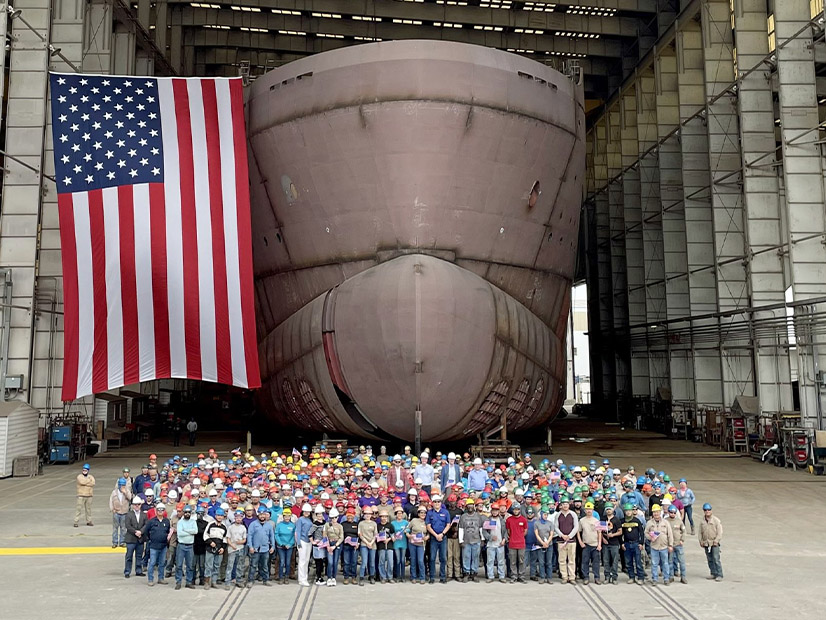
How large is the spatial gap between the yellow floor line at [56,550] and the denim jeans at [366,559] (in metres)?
3.75

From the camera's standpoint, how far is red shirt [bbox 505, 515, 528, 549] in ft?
30.1

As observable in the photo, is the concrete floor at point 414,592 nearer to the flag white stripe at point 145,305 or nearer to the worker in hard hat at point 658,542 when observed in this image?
the worker in hard hat at point 658,542

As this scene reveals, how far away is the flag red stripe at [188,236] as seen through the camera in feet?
59.3

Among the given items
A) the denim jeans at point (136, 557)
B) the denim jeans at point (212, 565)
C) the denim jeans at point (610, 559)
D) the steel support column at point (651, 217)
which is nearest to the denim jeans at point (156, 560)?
the denim jeans at point (136, 557)

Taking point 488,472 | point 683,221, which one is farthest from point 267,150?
point 683,221

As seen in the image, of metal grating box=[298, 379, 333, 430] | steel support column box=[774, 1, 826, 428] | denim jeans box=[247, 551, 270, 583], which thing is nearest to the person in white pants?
denim jeans box=[247, 551, 270, 583]

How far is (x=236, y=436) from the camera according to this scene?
1153 inches

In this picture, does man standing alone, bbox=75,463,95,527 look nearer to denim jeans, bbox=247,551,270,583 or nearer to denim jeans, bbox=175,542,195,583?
denim jeans, bbox=175,542,195,583

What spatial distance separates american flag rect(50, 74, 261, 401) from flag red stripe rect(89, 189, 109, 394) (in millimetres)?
23

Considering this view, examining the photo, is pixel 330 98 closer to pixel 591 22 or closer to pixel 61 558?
pixel 61 558

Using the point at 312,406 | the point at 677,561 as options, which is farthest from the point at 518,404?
the point at 677,561

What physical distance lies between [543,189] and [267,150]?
7.38m

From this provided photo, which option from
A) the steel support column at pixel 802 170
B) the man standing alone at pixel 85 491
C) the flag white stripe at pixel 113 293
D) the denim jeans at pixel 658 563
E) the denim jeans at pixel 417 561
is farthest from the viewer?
the steel support column at pixel 802 170

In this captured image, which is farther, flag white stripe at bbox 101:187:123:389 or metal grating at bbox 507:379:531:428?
metal grating at bbox 507:379:531:428
